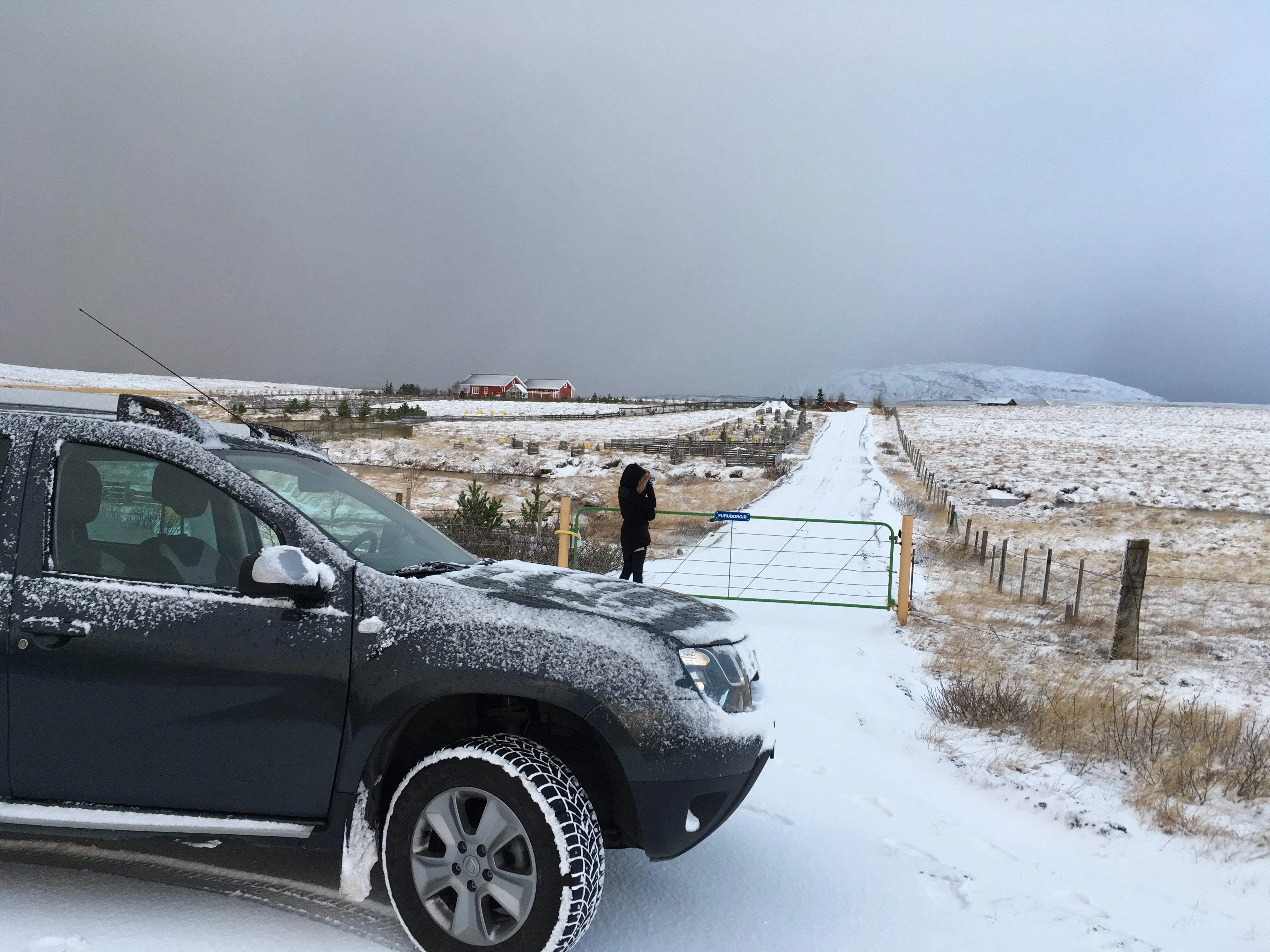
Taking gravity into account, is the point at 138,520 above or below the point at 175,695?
above

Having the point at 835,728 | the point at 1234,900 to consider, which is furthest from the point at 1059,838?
the point at 835,728

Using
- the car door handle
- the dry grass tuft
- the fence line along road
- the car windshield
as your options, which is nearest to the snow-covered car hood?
the car windshield

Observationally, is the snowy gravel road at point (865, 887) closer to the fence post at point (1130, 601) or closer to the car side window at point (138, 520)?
the car side window at point (138, 520)

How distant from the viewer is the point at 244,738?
3.01m

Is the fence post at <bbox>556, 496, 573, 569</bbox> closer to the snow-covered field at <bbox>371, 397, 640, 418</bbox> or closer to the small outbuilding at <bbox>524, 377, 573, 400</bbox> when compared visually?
the snow-covered field at <bbox>371, 397, 640, 418</bbox>

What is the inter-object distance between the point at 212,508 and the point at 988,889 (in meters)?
3.76

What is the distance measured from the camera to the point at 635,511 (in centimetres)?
1058

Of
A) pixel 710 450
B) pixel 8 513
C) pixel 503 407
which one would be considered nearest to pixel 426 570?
pixel 8 513

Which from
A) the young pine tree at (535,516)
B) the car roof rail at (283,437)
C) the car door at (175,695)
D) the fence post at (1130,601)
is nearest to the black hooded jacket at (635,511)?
the young pine tree at (535,516)

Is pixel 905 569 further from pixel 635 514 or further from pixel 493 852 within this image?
pixel 493 852

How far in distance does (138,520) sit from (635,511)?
735 cm

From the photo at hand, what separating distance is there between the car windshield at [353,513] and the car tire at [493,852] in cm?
85

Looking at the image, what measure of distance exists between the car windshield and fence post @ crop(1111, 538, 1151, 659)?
7981 mm

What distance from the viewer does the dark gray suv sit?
9.53 ft
